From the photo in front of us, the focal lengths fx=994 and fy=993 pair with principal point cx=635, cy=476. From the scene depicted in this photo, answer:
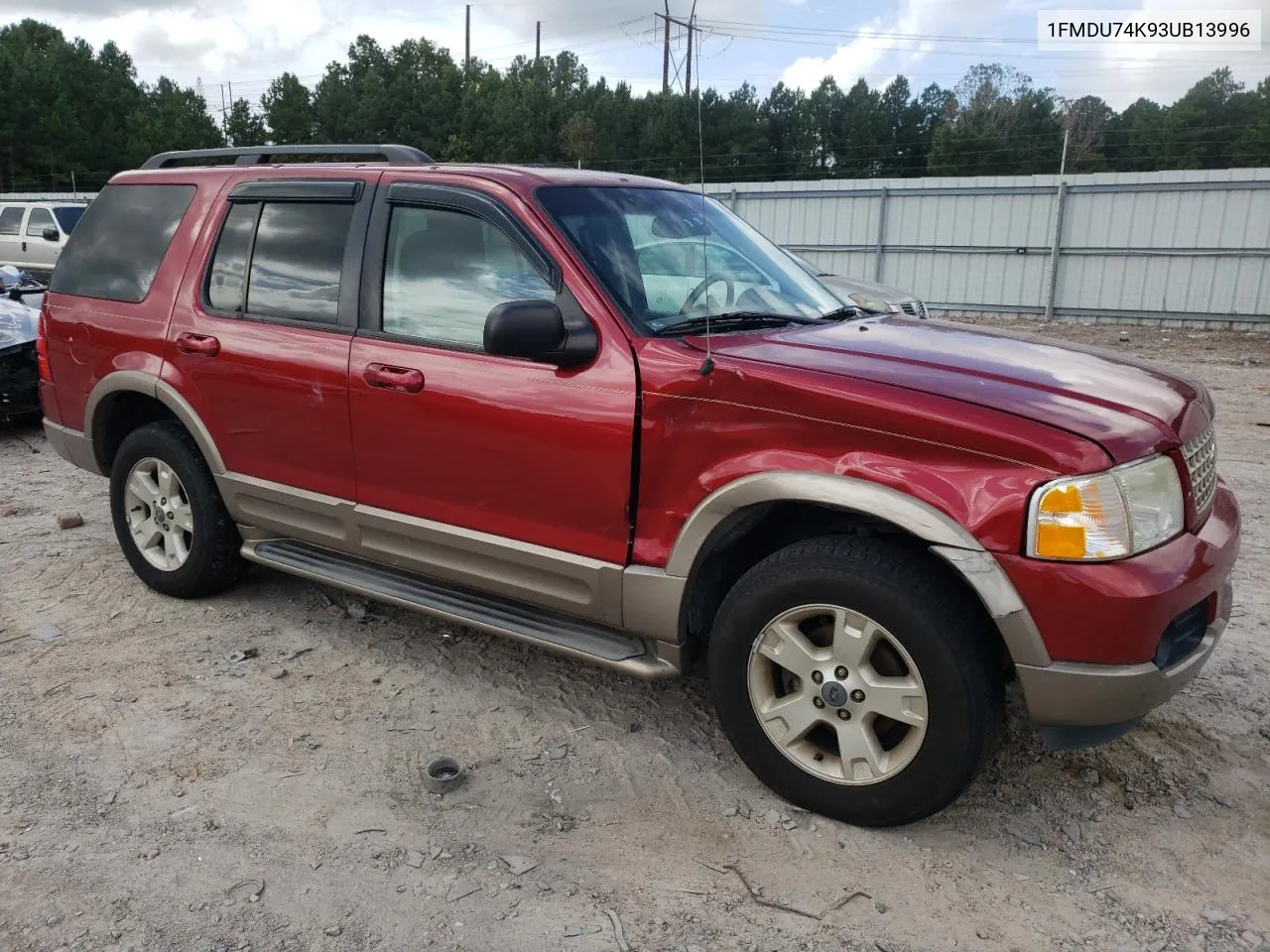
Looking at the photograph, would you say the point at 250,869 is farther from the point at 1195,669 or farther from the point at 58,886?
the point at 1195,669

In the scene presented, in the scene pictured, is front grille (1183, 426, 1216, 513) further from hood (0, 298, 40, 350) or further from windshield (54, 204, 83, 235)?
windshield (54, 204, 83, 235)

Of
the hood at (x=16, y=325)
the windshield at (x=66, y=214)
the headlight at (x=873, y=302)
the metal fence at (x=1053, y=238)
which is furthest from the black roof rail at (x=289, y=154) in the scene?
the metal fence at (x=1053, y=238)

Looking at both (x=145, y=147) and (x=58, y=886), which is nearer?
(x=58, y=886)

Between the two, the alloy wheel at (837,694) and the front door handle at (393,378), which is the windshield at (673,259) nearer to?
the front door handle at (393,378)

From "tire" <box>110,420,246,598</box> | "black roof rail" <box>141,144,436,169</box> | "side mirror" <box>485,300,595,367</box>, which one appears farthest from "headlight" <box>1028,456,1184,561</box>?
"tire" <box>110,420,246,598</box>

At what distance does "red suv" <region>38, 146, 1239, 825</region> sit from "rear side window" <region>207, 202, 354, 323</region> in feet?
0.05

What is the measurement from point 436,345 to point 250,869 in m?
1.77

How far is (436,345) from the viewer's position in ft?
11.5

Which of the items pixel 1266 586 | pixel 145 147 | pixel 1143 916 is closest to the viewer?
pixel 1143 916

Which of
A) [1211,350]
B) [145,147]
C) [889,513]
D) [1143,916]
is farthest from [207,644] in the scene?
[145,147]

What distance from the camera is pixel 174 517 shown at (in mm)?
4578

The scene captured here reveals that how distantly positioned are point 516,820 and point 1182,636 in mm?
1974

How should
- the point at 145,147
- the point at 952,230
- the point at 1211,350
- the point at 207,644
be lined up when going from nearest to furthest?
the point at 207,644, the point at 1211,350, the point at 952,230, the point at 145,147

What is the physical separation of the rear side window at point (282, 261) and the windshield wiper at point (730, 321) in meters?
1.39
